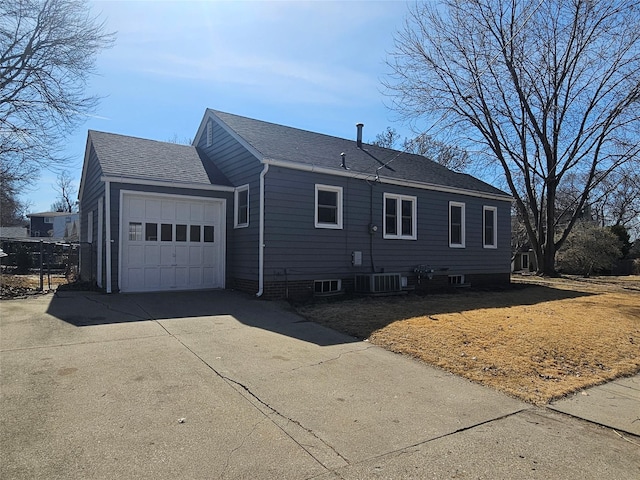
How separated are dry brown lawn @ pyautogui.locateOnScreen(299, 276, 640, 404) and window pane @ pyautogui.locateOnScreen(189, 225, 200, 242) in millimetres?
4043

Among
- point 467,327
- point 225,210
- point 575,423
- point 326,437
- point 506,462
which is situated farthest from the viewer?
point 225,210

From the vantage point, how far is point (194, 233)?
39.1 feet

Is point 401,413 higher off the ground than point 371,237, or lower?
lower

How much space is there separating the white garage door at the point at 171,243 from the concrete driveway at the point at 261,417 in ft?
14.0

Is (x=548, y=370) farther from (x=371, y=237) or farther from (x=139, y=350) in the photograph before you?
(x=371, y=237)

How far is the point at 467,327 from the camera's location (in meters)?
7.96

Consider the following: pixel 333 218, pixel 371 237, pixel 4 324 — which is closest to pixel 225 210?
pixel 333 218

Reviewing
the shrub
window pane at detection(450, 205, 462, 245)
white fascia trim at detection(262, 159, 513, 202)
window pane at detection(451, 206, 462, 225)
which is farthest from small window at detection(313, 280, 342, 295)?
the shrub

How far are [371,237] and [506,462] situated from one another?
1002 cm

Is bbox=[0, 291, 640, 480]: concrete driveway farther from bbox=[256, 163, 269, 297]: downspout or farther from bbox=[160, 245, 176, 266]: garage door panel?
bbox=[160, 245, 176, 266]: garage door panel

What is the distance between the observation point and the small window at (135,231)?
1093 centimetres

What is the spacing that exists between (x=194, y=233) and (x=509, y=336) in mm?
8380

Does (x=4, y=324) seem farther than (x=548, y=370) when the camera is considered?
Yes

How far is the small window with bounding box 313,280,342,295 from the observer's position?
12047 millimetres
